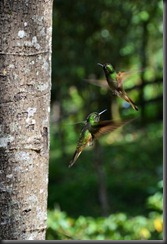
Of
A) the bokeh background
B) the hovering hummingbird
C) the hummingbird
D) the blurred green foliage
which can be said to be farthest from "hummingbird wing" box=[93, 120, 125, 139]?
the blurred green foliage

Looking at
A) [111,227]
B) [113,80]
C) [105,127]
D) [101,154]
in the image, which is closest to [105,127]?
[105,127]

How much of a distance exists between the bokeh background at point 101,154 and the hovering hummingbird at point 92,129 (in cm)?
208

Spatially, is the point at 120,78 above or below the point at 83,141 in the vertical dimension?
above

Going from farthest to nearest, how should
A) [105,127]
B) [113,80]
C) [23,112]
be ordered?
1. [113,80]
2. [105,127]
3. [23,112]

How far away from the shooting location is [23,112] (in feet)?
5.48

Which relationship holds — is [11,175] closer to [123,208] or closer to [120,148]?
[123,208]

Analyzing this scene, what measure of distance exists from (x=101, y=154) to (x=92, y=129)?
18.1ft

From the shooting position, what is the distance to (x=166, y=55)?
231 cm

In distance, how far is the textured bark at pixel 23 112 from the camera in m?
1.65

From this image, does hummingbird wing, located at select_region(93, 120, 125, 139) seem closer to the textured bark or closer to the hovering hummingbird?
the hovering hummingbird

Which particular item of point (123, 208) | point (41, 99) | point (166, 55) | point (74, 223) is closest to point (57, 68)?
point (123, 208)

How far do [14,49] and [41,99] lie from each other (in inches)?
6.4

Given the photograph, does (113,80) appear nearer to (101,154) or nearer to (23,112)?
(23,112)

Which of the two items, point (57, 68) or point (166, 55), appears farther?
point (57, 68)
